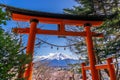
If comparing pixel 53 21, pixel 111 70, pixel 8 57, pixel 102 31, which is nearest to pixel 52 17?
pixel 53 21

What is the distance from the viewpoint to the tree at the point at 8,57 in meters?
2.23

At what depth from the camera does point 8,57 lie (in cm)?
238

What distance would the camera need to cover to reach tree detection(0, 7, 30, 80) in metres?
2.23

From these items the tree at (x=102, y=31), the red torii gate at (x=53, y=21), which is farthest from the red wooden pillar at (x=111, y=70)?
the tree at (x=102, y=31)

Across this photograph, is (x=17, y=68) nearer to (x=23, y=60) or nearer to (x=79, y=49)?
(x=23, y=60)

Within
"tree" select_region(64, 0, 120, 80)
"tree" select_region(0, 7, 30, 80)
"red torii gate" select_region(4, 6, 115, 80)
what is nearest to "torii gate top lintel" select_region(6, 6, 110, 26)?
"red torii gate" select_region(4, 6, 115, 80)

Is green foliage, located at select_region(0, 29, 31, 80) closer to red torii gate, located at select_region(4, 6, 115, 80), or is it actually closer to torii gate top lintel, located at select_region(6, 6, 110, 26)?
red torii gate, located at select_region(4, 6, 115, 80)

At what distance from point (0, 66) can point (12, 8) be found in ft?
13.8

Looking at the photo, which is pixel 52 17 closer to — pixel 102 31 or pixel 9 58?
pixel 102 31

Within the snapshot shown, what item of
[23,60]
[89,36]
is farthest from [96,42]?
[23,60]

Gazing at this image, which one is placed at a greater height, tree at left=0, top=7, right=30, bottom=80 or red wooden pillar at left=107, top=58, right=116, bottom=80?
tree at left=0, top=7, right=30, bottom=80

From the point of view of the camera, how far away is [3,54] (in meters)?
2.37

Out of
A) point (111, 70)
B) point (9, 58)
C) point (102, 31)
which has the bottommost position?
point (111, 70)

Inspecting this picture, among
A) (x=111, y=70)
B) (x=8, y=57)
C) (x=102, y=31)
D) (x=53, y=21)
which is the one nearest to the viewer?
(x=8, y=57)
